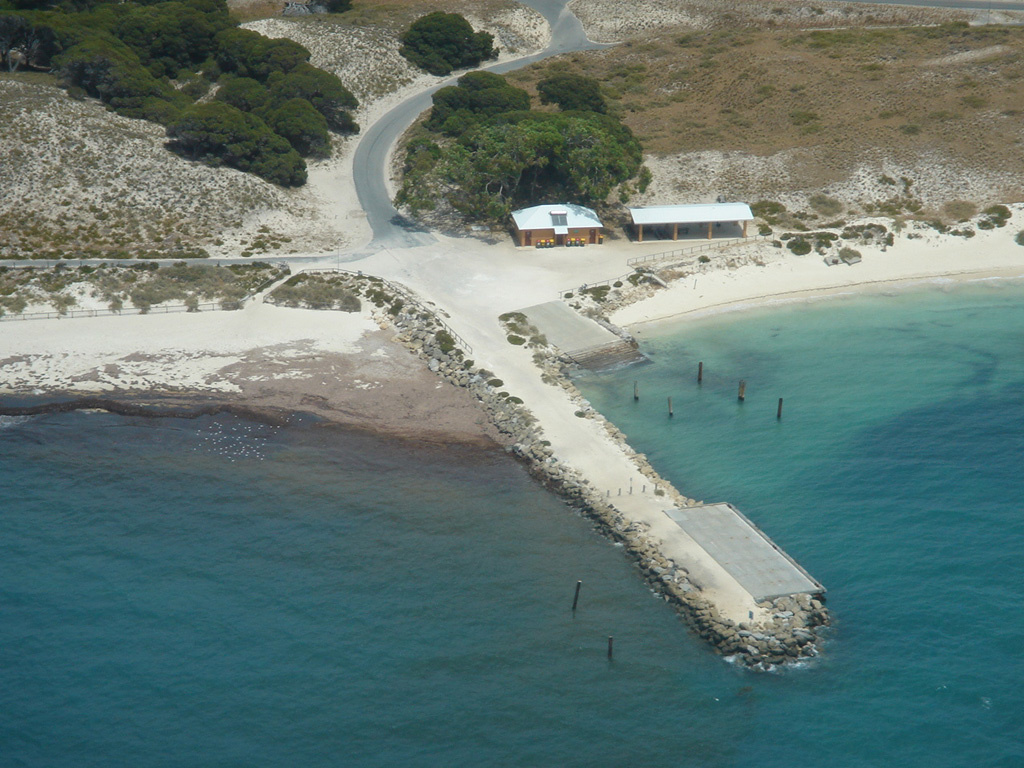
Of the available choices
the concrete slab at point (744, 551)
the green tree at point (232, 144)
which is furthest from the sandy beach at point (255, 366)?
the green tree at point (232, 144)

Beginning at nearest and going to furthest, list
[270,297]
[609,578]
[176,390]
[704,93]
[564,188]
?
1. [609,578]
2. [176,390]
3. [270,297]
4. [564,188]
5. [704,93]

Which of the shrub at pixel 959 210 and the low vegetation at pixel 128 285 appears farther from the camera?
the shrub at pixel 959 210

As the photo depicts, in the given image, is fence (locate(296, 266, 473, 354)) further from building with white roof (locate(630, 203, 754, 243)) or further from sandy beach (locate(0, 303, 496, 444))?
building with white roof (locate(630, 203, 754, 243))

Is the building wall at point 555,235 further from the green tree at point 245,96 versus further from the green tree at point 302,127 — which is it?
the green tree at point 245,96

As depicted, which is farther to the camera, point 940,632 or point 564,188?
point 564,188

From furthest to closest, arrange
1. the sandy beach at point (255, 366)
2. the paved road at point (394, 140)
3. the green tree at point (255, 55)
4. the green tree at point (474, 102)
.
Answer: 1. the green tree at point (255, 55)
2. the green tree at point (474, 102)
3. the paved road at point (394, 140)
4. the sandy beach at point (255, 366)

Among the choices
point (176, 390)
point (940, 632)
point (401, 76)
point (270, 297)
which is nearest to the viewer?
point (940, 632)

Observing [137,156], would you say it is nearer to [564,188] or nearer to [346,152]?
[346,152]

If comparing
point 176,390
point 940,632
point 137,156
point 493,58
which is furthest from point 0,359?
point 493,58
